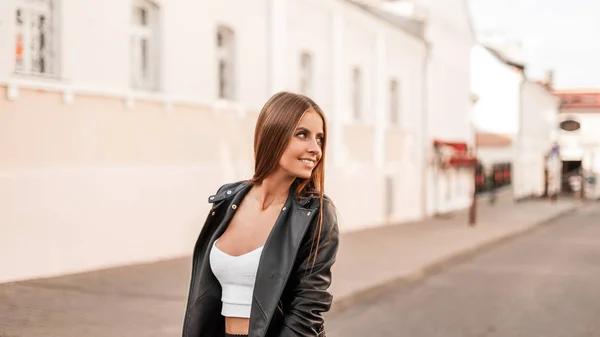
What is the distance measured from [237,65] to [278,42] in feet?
5.59


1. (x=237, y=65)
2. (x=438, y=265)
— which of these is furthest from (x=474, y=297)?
(x=237, y=65)

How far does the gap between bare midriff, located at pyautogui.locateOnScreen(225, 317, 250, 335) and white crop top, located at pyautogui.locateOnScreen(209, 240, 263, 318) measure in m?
0.02

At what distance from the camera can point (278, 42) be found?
16.9 metres

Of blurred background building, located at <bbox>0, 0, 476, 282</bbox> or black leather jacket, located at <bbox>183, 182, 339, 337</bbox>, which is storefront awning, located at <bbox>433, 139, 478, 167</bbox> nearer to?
blurred background building, located at <bbox>0, 0, 476, 282</bbox>

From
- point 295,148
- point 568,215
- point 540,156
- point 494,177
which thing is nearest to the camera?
point 295,148

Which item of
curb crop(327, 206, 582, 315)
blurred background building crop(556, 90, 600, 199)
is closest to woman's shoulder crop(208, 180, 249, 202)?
curb crop(327, 206, 582, 315)

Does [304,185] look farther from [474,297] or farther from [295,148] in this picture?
[474,297]

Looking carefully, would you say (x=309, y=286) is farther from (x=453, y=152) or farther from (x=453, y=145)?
(x=453, y=152)

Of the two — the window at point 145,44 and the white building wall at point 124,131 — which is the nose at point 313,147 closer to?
the white building wall at point 124,131

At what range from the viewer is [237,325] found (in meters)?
2.66

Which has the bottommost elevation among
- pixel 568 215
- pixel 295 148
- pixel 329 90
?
pixel 568 215

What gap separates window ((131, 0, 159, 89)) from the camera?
13.0m

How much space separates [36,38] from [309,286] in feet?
31.2

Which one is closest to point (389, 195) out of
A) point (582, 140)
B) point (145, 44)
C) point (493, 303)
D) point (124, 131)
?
point (145, 44)
